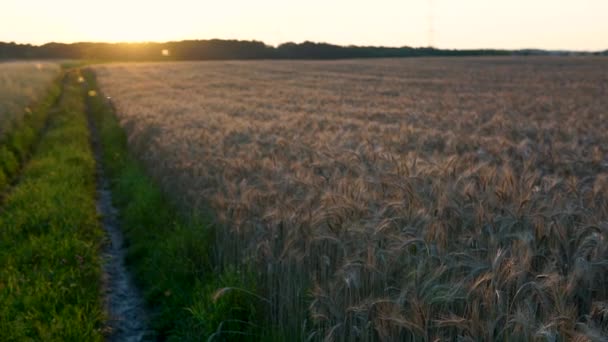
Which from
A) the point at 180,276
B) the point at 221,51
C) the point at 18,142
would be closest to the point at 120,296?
the point at 180,276

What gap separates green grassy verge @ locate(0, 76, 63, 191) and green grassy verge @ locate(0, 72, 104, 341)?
2.96 ft

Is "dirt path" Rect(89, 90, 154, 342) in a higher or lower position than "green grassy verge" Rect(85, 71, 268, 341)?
lower

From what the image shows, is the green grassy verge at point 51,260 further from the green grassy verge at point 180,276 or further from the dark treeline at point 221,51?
the dark treeline at point 221,51

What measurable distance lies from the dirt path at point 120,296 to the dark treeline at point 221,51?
98.8 meters

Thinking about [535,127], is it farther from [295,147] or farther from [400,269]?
[400,269]

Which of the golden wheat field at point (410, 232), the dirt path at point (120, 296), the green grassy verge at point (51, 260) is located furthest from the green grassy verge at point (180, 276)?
the green grassy verge at point (51, 260)

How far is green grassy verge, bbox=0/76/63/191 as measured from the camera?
12.9 m

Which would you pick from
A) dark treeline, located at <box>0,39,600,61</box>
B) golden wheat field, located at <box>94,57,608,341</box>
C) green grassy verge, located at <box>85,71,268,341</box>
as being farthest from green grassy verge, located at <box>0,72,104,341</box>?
dark treeline, located at <box>0,39,600,61</box>

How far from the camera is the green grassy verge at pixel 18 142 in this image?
507 inches

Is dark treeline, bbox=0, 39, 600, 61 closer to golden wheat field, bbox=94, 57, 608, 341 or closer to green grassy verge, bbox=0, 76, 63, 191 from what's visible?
green grassy verge, bbox=0, 76, 63, 191

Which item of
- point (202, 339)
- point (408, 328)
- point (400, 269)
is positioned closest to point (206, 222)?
point (202, 339)

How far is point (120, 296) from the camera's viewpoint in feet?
22.8

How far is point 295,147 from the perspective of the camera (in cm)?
934

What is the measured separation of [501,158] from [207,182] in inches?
149
